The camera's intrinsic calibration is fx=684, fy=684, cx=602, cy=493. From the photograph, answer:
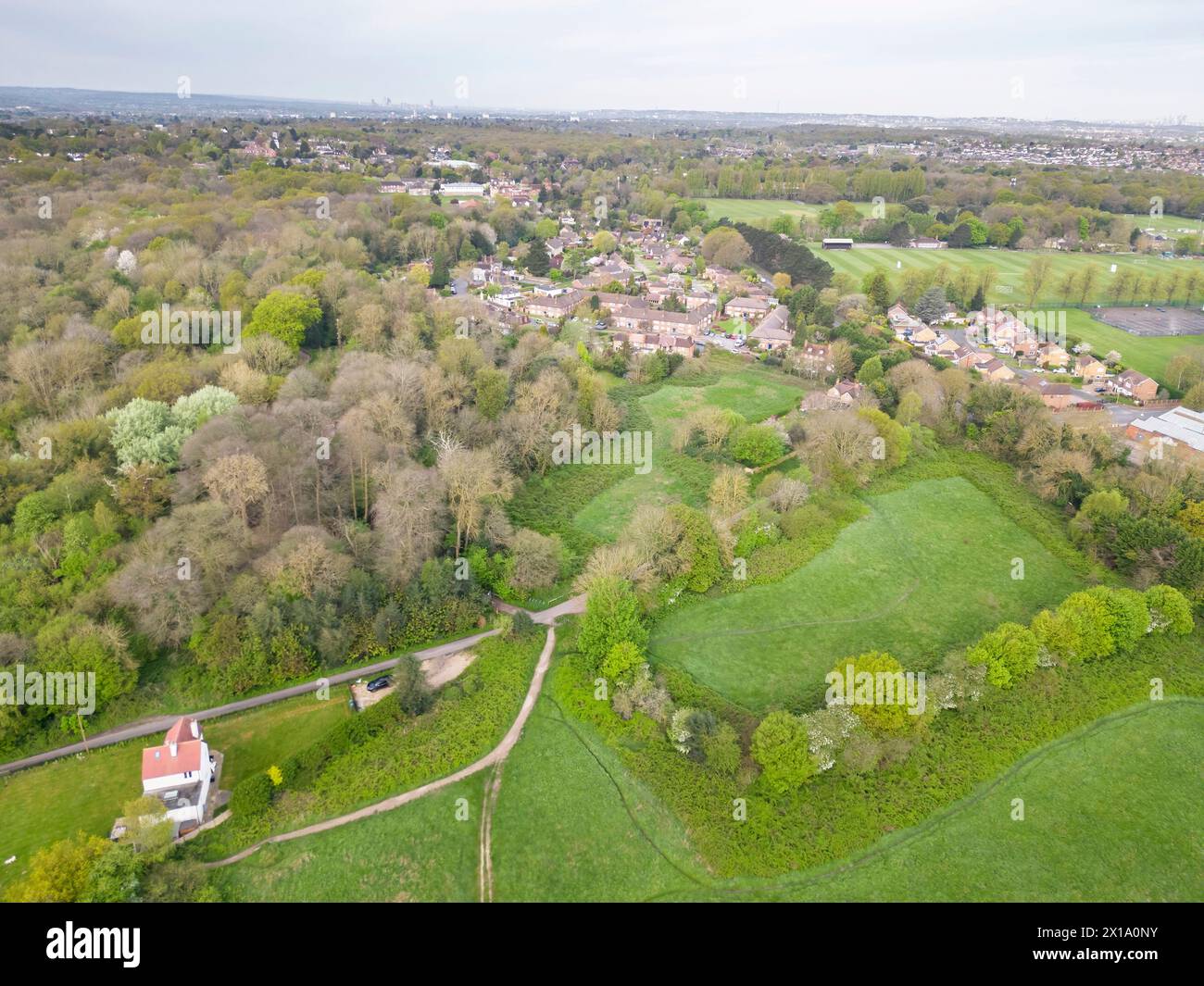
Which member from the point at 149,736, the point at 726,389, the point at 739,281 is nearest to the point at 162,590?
the point at 149,736

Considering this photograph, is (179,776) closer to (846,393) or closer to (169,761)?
(169,761)

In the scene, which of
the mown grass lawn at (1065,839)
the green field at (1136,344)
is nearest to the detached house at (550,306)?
the green field at (1136,344)

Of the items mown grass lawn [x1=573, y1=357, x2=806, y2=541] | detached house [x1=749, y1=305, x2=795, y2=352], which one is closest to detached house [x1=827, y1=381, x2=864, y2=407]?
mown grass lawn [x1=573, y1=357, x2=806, y2=541]

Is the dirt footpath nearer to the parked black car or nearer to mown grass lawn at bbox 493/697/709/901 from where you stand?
the parked black car

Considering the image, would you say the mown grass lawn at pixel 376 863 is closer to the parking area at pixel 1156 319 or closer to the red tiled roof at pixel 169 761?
the red tiled roof at pixel 169 761

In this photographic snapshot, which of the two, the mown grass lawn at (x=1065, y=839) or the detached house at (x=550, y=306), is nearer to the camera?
the mown grass lawn at (x=1065, y=839)

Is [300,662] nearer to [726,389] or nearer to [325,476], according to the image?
[325,476]
